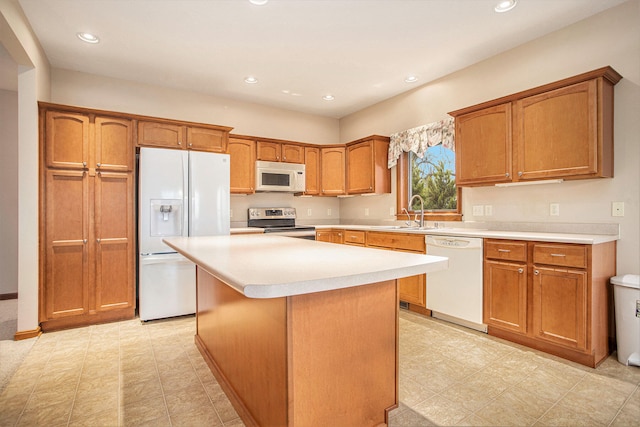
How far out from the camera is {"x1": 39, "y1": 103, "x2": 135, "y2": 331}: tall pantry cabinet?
3.02 metres

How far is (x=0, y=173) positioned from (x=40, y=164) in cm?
210

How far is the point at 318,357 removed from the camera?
1.32 m

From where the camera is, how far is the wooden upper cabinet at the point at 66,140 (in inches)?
118

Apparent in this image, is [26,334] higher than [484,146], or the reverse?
[484,146]

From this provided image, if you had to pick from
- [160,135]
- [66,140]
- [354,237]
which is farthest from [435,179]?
[66,140]

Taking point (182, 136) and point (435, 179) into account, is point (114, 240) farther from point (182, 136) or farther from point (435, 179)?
point (435, 179)

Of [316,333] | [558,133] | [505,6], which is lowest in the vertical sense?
[316,333]

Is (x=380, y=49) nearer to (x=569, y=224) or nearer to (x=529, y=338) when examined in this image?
(x=569, y=224)

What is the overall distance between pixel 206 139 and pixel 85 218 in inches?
56.6

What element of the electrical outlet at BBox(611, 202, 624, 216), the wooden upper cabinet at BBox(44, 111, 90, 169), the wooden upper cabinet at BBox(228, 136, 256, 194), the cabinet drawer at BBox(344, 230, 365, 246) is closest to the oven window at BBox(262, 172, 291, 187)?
the wooden upper cabinet at BBox(228, 136, 256, 194)

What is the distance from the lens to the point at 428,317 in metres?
3.35

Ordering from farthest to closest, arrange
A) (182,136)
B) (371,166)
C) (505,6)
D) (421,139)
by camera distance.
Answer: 1. (371,166)
2. (421,139)
3. (182,136)
4. (505,6)

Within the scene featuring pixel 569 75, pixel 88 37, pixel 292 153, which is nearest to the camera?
pixel 569 75

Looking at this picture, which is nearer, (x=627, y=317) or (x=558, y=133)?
(x=627, y=317)
